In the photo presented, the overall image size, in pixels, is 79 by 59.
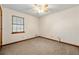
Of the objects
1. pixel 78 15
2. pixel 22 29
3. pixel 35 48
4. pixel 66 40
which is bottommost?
pixel 35 48

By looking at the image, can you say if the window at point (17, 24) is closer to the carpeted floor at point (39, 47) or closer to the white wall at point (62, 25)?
the carpeted floor at point (39, 47)

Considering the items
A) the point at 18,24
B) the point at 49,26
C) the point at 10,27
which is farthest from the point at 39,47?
the point at 10,27

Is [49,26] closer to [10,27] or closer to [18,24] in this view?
[18,24]

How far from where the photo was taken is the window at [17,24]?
2.73 metres

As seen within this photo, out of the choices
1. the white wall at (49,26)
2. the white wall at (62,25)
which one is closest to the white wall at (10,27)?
the white wall at (49,26)

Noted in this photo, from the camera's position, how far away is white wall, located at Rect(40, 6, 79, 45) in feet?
9.27

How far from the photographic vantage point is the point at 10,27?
2.78 metres

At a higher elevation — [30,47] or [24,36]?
[24,36]

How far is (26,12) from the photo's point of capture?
296 cm
